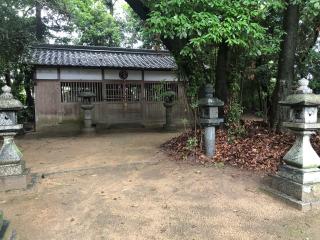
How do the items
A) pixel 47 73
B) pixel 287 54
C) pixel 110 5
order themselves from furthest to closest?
pixel 110 5
pixel 47 73
pixel 287 54

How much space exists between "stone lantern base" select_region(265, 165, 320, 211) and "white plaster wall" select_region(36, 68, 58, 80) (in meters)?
11.9

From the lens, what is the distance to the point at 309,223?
4.15m

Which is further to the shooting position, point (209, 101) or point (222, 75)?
point (222, 75)

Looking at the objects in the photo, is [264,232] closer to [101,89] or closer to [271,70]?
[271,70]

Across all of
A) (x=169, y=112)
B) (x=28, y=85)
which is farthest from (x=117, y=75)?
(x=28, y=85)

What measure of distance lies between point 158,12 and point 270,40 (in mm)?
2828

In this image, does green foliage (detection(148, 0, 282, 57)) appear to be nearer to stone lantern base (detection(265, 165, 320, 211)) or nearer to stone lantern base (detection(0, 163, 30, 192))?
stone lantern base (detection(265, 165, 320, 211))

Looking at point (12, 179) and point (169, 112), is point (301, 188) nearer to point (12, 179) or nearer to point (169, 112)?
point (12, 179)

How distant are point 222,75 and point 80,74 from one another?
8.49 meters

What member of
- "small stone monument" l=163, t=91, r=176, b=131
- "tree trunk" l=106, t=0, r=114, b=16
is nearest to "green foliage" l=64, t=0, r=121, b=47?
"tree trunk" l=106, t=0, r=114, b=16

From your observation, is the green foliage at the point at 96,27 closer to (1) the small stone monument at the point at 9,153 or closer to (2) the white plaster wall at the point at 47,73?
(2) the white plaster wall at the point at 47,73

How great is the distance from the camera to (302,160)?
4.79m

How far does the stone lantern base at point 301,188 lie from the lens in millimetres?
4609

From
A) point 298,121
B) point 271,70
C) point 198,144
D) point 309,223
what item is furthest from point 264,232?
point 271,70
